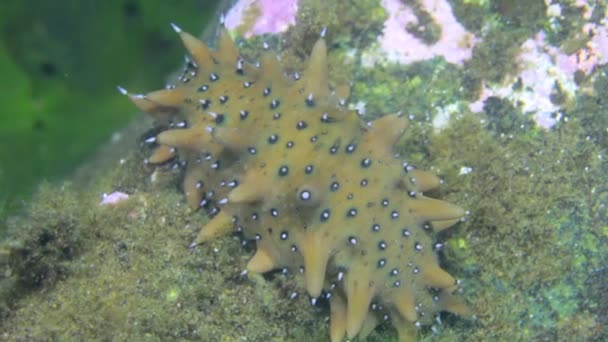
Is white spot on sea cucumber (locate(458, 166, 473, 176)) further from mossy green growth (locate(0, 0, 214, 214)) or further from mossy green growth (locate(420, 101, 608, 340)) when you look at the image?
mossy green growth (locate(0, 0, 214, 214))

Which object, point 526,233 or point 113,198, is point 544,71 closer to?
point 526,233

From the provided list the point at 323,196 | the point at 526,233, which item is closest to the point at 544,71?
the point at 526,233

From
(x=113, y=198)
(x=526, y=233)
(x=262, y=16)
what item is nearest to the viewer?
(x=526, y=233)

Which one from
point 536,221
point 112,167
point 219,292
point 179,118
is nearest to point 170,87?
point 179,118

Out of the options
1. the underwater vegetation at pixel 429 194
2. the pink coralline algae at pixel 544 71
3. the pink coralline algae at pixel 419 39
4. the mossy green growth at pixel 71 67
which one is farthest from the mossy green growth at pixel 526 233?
the mossy green growth at pixel 71 67

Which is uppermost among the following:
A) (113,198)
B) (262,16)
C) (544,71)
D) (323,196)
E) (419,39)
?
(544,71)

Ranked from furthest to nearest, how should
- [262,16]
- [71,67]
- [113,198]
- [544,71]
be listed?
[262,16], [544,71], [113,198], [71,67]

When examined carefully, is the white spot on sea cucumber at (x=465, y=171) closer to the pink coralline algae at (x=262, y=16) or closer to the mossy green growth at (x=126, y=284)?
the mossy green growth at (x=126, y=284)
